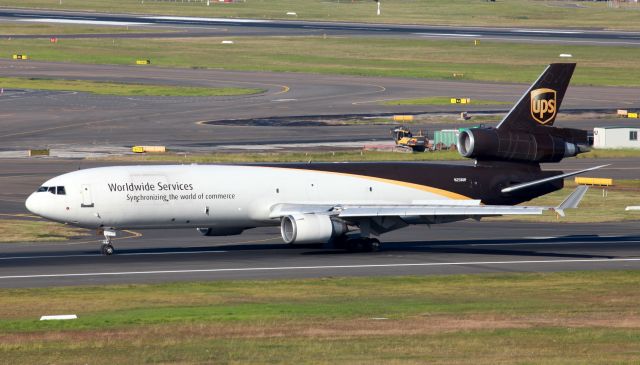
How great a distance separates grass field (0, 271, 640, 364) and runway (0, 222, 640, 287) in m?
2.75

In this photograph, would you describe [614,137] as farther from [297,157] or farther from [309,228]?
[309,228]

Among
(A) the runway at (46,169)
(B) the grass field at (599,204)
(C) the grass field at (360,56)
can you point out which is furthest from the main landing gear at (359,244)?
(C) the grass field at (360,56)

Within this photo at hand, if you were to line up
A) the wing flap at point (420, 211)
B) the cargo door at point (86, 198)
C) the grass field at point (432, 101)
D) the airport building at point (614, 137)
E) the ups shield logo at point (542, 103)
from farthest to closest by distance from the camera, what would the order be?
the grass field at point (432, 101) < the airport building at point (614, 137) < the ups shield logo at point (542, 103) < the wing flap at point (420, 211) < the cargo door at point (86, 198)

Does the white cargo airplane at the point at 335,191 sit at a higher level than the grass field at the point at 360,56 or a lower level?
lower

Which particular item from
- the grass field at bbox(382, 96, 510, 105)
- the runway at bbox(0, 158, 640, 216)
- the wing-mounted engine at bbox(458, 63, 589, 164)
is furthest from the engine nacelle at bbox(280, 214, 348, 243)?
the grass field at bbox(382, 96, 510, 105)

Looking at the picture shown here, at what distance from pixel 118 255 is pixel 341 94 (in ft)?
295

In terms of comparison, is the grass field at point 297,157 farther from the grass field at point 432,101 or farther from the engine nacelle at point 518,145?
the engine nacelle at point 518,145

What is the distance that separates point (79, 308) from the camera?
42938 millimetres

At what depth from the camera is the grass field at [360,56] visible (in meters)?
165

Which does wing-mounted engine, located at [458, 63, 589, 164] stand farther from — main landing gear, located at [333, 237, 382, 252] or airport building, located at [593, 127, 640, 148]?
airport building, located at [593, 127, 640, 148]

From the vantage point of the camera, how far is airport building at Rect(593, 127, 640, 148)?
110m

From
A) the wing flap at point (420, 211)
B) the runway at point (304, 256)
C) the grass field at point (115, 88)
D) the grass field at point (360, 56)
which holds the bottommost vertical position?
the runway at point (304, 256)

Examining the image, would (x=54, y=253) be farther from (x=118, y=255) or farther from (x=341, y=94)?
(x=341, y=94)

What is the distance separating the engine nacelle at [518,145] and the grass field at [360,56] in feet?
304
